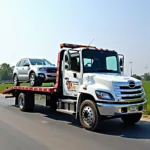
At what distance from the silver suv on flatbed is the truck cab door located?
2.71m

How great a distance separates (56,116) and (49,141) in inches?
180

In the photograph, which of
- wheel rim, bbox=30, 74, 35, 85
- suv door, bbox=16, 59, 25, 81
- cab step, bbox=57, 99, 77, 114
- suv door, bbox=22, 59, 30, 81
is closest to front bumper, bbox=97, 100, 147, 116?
cab step, bbox=57, 99, 77, 114

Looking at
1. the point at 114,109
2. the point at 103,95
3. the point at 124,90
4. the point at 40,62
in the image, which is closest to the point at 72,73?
the point at 103,95

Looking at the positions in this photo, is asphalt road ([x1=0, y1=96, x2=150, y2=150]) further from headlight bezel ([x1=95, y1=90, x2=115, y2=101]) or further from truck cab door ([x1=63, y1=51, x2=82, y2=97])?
truck cab door ([x1=63, y1=51, x2=82, y2=97])

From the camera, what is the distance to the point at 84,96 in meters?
9.06

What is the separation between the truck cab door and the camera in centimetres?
933

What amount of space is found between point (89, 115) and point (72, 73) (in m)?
1.78

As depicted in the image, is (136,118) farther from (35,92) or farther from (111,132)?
(35,92)

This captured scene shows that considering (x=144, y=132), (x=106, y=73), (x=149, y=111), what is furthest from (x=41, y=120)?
(x=149, y=111)

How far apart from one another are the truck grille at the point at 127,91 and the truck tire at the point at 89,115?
813 millimetres

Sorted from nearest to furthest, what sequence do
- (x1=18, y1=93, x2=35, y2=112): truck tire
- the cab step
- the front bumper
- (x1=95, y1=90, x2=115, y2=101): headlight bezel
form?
the front bumper < (x1=95, y1=90, x2=115, y2=101): headlight bezel < the cab step < (x1=18, y1=93, x2=35, y2=112): truck tire

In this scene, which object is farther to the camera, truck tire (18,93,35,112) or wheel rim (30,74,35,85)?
wheel rim (30,74,35,85)

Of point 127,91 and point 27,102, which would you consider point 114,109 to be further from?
point 27,102

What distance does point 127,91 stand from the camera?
8.40 m
